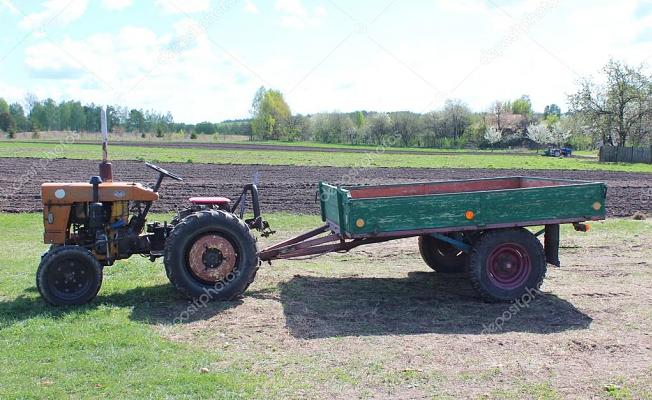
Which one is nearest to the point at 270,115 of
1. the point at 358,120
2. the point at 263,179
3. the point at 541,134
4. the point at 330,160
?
the point at 358,120

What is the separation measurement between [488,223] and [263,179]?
716 inches

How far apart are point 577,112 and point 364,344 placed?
5413 cm

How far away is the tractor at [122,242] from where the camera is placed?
25.7ft

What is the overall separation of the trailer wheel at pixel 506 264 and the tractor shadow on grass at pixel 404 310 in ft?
0.67

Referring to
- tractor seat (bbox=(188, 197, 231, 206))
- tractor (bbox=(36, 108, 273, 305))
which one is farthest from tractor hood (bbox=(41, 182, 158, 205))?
tractor seat (bbox=(188, 197, 231, 206))

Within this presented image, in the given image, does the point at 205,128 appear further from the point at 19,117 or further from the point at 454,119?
the point at 454,119

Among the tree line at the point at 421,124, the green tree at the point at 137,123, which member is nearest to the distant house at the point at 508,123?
the tree line at the point at 421,124

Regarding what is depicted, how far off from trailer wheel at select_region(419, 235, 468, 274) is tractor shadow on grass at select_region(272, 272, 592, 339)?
0.48 metres

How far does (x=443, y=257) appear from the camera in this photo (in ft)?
33.0

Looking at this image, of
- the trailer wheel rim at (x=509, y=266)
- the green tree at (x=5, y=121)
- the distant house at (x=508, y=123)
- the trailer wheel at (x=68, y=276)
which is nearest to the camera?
the trailer wheel at (x=68, y=276)

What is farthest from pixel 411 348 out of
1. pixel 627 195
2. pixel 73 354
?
pixel 627 195

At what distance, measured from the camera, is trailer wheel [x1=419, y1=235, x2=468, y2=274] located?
395 inches

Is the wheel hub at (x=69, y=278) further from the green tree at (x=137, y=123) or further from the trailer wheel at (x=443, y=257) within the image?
the green tree at (x=137, y=123)

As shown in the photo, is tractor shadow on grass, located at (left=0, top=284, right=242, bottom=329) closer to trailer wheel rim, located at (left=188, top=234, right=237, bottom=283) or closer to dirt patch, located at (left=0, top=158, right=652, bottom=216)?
trailer wheel rim, located at (left=188, top=234, right=237, bottom=283)
